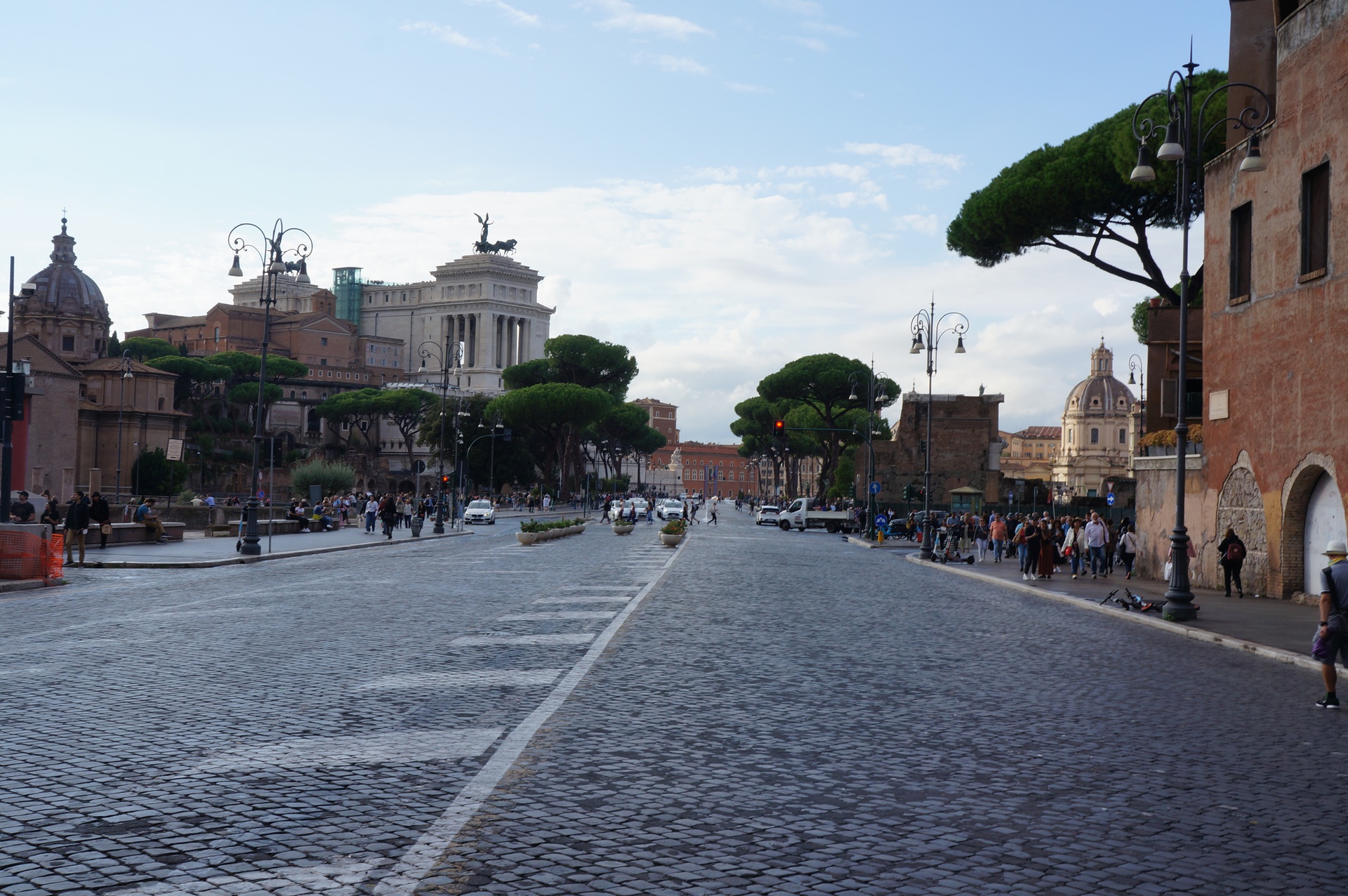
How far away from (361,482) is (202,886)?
4615 inches

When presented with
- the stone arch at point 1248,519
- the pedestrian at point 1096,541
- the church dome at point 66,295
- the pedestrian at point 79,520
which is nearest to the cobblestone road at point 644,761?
the stone arch at point 1248,519

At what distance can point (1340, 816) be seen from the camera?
5.92 metres

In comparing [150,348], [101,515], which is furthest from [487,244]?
[101,515]

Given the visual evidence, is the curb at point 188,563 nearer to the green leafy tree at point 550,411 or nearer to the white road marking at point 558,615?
the white road marking at point 558,615

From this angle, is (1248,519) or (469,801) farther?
(1248,519)

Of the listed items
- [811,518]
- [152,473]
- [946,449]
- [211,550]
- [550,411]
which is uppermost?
[550,411]

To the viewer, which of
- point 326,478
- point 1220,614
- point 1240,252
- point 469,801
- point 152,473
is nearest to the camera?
point 469,801

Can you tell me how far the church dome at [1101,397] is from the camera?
15575 centimetres

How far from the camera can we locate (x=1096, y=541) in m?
27.0

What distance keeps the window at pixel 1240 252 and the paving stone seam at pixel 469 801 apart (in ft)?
59.1

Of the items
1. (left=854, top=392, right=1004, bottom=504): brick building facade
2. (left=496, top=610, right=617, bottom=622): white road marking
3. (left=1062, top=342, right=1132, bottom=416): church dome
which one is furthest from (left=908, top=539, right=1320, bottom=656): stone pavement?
(left=1062, top=342, right=1132, bottom=416): church dome

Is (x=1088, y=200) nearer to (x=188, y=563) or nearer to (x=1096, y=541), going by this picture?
(x=1096, y=541)

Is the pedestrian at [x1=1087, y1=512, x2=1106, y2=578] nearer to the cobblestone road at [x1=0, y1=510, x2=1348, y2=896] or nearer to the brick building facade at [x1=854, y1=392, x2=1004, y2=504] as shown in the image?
the cobblestone road at [x1=0, y1=510, x2=1348, y2=896]

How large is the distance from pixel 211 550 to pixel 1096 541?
67.9 ft
